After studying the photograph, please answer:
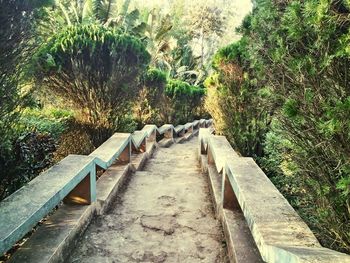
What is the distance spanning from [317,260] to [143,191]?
384 cm

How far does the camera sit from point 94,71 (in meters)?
7.05

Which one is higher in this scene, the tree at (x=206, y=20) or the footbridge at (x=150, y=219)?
the tree at (x=206, y=20)

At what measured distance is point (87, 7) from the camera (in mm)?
16344

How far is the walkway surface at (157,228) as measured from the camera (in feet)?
10.8

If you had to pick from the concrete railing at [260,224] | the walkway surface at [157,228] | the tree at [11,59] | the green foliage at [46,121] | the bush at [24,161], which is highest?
the tree at [11,59]

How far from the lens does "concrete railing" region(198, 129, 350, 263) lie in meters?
1.98

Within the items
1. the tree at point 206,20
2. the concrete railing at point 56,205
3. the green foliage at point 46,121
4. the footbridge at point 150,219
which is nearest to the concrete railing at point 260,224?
the footbridge at point 150,219

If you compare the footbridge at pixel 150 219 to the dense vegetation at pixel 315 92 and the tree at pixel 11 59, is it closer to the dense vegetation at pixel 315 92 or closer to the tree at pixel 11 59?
the dense vegetation at pixel 315 92

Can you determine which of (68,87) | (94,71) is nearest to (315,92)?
(94,71)

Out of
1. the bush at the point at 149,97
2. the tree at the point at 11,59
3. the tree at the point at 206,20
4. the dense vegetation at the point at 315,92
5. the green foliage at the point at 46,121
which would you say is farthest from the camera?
the tree at the point at 206,20

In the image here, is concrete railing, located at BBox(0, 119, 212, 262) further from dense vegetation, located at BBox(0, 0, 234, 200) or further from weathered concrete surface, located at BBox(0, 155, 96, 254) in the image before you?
dense vegetation, located at BBox(0, 0, 234, 200)

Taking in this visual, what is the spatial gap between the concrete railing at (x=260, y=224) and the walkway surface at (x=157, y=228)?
11.4 inches

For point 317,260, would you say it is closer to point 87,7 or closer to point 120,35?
point 120,35

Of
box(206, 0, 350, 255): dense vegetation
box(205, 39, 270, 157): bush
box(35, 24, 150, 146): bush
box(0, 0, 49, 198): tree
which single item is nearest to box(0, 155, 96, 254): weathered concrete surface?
box(0, 0, 49, 198): tree
